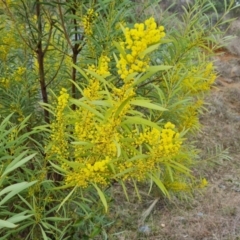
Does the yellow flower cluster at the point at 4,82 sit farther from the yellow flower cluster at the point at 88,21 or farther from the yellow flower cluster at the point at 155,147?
the yellow flower cluster at the point at 155,147

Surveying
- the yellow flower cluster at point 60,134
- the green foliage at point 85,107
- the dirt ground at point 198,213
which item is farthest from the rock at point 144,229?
the yellow flower cluster at point 60,134

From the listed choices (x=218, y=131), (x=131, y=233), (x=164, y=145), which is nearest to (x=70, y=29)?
(x=164, y=145)

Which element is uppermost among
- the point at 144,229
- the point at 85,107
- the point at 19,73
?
the point at 19,73

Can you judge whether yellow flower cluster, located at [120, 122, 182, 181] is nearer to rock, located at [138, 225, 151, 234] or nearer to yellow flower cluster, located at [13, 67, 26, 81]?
yellow flower cluster, located at [13, 67, 26, 81]

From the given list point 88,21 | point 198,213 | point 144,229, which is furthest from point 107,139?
point 198,213

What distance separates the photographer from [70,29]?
1.68 metres

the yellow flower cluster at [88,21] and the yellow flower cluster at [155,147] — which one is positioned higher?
the yellow flower cluster at [88,21]

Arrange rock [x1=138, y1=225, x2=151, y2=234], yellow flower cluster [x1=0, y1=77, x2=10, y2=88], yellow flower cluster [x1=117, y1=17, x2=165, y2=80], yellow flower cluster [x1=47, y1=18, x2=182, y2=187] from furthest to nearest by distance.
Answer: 1. rock [x1=138, y1=225, x2=151, y2=234]
2. yellow flower cluster [x1=0, y1=77, x2=10, y2=88]
3. yellow flower cluster [x1=47, y1=18, x2=182, y2=187]
4. yellow flower cluster [x1=117, y1=17, x2=165, y2=80]

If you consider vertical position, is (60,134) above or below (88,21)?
below

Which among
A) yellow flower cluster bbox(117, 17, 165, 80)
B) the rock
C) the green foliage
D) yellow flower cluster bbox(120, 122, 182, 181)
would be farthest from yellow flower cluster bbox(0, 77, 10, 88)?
the rock

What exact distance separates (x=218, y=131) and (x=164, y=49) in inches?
101

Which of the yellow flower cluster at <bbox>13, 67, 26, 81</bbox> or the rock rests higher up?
the yellow flower cluster at <bbox>13, 67, 26, 81</bbox>

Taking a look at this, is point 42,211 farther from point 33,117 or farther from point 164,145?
point 164,145

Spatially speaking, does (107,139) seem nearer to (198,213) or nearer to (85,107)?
(85,107)
